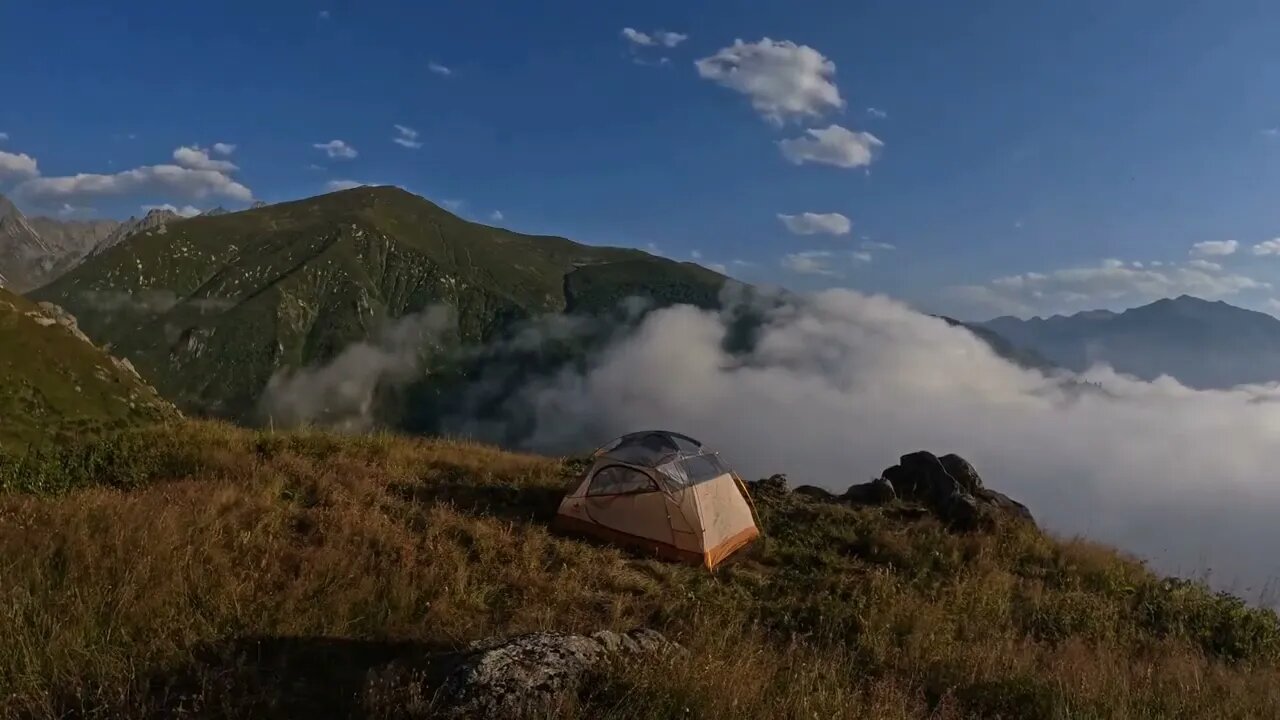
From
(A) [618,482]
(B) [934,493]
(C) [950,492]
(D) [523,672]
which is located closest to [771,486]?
(B) [934,493]

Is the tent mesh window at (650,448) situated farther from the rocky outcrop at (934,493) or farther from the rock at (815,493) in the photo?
the rock at (815,493)

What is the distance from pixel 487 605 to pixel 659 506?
5.05 m

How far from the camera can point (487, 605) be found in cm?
833

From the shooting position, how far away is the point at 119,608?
19.0 ft

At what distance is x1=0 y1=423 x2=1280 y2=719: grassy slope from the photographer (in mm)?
5180

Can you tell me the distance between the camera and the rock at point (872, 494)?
56.1 ft

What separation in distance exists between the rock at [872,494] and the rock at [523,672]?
12.6m

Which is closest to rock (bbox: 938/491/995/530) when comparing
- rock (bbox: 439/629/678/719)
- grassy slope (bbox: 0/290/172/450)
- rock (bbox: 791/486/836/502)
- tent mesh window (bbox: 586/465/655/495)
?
rock (bbox: 791/486/836/502)

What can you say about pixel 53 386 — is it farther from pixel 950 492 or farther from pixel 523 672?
pixel 950 492

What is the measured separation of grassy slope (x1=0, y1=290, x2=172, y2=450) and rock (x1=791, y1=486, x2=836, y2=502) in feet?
45.9

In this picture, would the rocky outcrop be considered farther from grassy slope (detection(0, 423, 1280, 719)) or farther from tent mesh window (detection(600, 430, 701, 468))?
tent mesh window (detection(600, 430, 701, 468))

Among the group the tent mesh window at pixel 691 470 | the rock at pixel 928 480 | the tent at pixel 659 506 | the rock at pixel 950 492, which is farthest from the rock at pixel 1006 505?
the tent mesh window at pixel 691 470

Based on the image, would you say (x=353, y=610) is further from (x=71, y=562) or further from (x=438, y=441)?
(x=438, y=441)

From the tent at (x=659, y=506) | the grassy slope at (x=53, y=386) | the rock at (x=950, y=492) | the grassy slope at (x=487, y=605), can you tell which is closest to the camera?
the grassy slope at (x=487, y=605)
